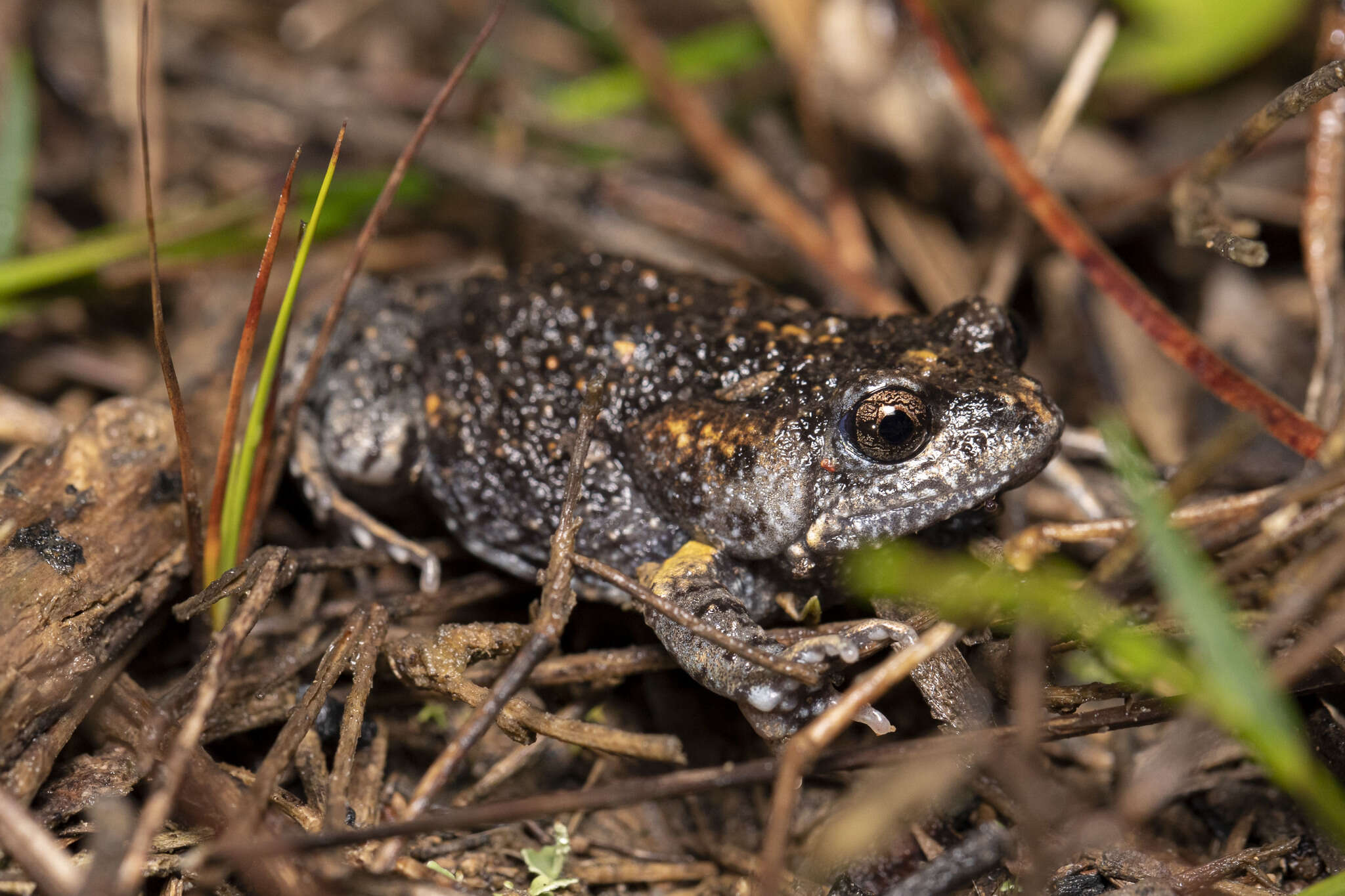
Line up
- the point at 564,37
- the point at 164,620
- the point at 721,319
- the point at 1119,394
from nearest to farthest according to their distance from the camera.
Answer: the point at 164,620 < the point at 721,319 < the point at 1119,394 < the point at 564,37

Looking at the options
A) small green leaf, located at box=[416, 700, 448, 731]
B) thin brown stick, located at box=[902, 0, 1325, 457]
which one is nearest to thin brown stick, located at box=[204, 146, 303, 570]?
small green leaf, located at box=[416, 700, 448, 731]

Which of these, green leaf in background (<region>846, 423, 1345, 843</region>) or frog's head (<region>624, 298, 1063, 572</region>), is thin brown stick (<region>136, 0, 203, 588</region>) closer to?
frog's head (<region>624, 298, 1063, 572</region>)

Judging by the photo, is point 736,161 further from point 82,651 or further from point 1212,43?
point 82,651

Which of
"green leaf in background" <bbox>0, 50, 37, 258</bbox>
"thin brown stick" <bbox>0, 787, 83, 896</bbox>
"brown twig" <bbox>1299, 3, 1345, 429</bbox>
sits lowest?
"thin brown stick" <bbox>0, 787, 83, 896</bbox>

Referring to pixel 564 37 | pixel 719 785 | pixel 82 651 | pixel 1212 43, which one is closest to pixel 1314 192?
pixel 1212 43

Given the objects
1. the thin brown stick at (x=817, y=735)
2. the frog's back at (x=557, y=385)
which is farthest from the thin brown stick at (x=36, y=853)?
the frog's back at (x=557, y=385)

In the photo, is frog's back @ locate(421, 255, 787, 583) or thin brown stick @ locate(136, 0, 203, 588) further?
frog's back @ locate(421, 255, 787, 583)

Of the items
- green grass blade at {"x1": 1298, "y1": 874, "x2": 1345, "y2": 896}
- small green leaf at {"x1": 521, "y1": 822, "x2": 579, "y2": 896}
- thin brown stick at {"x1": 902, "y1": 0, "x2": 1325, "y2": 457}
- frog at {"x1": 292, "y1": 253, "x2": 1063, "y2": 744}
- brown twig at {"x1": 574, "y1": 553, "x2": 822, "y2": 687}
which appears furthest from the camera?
thin brown stick at {"x1": 902, "y1": 0, "x2": 1325, "y2": 457}

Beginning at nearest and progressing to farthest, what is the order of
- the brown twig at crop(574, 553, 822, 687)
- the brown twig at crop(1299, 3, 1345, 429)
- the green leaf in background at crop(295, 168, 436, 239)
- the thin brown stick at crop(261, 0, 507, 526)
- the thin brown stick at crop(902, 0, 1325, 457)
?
the brown twig at crop(574, 553, 822, 687) < the thin brown stick at crop(261, 0, 507, 526) < the thin brown stick at crop(902, 0, 1325, 457) < the brown twig at crop(1299, 3, 1345, 429) < the green leaf in background at crop(295, 168, 436, 239)
